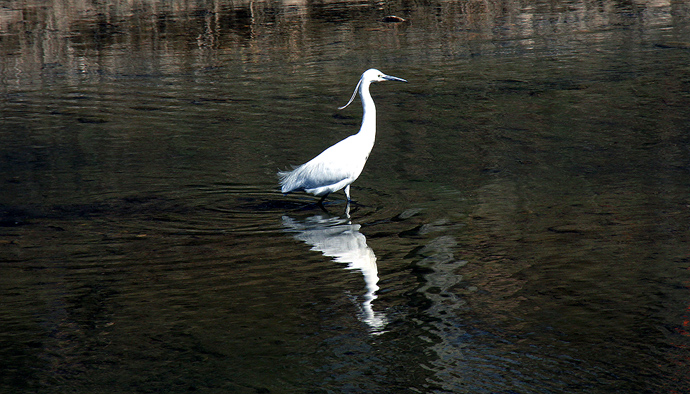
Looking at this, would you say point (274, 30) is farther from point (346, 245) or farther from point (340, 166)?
point (346, 245)

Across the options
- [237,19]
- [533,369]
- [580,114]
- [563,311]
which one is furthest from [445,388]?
[237,19]

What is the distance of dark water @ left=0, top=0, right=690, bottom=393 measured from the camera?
457 centimetres

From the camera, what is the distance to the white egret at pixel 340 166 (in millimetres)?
7809

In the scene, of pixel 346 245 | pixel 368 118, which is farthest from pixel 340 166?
pixel 346 245

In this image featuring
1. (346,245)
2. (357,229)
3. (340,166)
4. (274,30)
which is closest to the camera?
(346,245)

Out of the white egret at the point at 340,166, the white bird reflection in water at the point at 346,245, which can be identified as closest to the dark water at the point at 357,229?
the white bird reflection in water at the point at 346,245

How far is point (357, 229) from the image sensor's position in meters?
7.02

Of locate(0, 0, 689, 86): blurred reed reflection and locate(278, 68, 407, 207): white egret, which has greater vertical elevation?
locate(0, 0, 689, 86): blurred reed reflection

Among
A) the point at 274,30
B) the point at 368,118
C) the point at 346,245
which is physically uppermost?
the point at 274,30

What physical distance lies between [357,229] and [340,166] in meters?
0.99

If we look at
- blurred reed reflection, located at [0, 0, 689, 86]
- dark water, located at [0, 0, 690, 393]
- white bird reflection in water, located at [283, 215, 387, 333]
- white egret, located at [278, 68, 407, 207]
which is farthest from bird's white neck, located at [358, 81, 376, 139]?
blurred reed reflection, located at [0, 0, 689, 86]

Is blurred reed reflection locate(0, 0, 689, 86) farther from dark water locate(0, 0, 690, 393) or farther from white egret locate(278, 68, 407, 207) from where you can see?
white egret locate(278, 68, 407, 207)

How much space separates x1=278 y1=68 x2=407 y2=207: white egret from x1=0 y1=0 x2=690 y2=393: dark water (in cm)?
23

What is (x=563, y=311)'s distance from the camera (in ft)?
16.6
